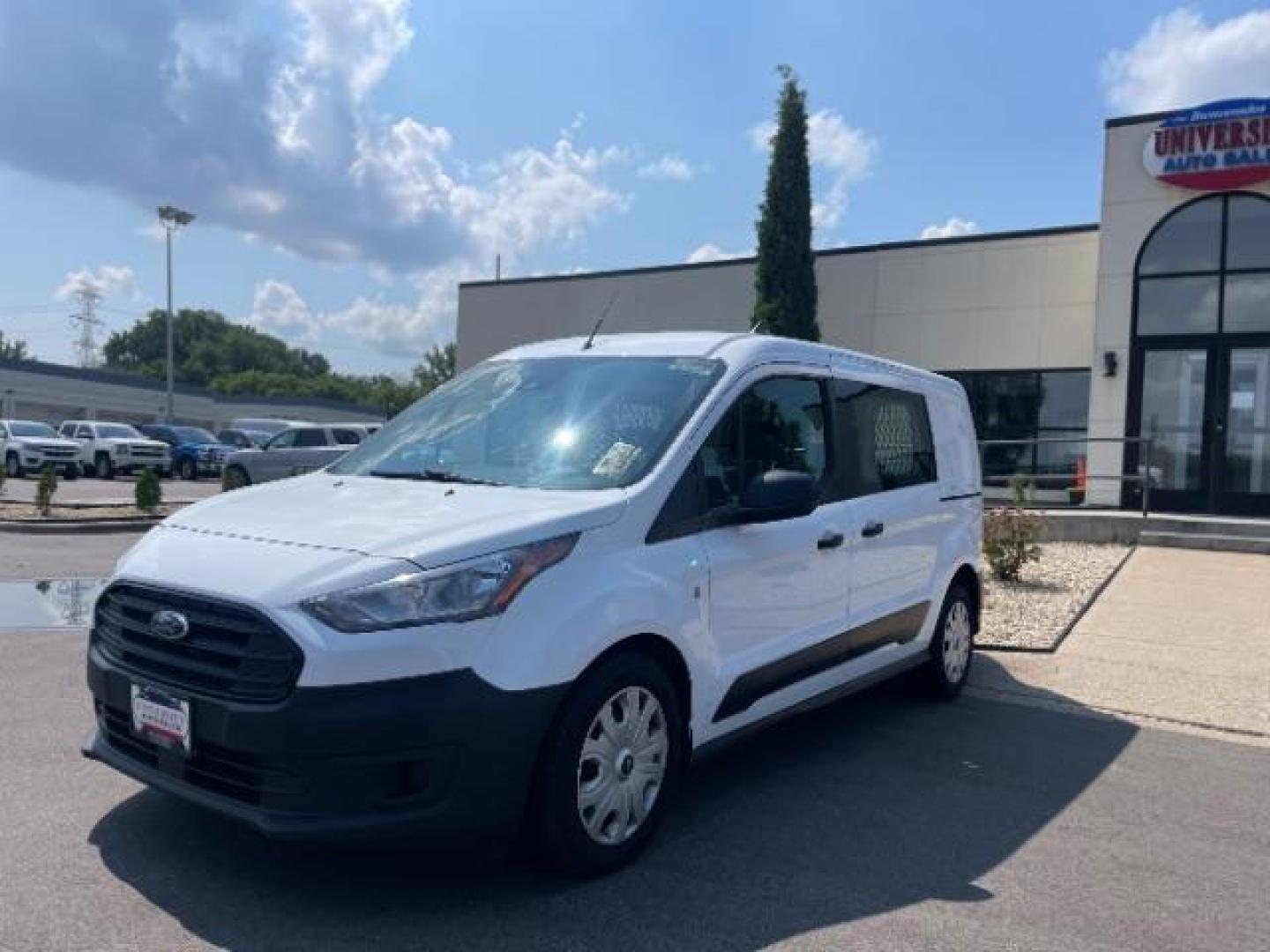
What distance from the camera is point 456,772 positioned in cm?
340

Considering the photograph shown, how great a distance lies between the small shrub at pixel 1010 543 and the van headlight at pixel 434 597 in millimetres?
8489

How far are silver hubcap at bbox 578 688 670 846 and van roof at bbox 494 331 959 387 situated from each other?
1.68 metres

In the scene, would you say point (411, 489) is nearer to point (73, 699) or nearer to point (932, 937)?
point (932, 937)

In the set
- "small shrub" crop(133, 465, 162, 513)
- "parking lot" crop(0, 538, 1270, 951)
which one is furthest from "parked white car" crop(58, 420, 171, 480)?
"parking lot" crop(0, 538, 1270, 951)

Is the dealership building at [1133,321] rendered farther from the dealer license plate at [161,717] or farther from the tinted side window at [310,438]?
the dealer license plate at [161,717]

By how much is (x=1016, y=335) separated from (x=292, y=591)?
18.1 meters

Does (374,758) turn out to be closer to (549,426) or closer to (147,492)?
(549,426)

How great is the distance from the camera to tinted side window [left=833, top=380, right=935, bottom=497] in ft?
18.0

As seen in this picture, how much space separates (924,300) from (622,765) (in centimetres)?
1804

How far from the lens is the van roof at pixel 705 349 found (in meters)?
4.88

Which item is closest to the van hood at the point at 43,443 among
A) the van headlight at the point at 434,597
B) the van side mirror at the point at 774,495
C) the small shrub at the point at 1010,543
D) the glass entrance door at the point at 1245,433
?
the small shrub at the point at 1010,543

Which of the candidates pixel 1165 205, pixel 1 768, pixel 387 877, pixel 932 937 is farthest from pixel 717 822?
pixel 1165 205

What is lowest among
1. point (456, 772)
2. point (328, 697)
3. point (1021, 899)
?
point (1021, 899)

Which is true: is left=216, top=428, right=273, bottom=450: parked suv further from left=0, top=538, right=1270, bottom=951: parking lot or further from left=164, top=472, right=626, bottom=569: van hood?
left=164, top=472, right=626, bottom=569: van hood
